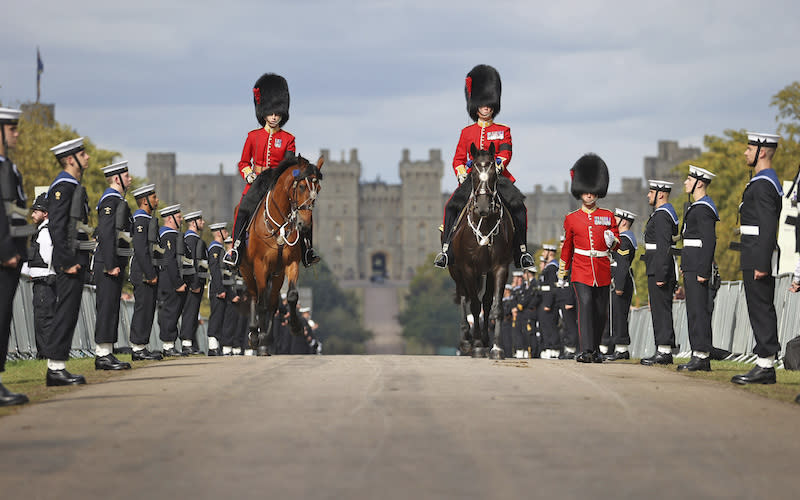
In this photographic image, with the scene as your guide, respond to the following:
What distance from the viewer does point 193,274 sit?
2073cm

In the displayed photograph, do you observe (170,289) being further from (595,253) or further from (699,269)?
(699,269)

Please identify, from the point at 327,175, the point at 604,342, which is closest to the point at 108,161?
the point at 604,342

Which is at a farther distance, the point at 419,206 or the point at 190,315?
the point at 419,206

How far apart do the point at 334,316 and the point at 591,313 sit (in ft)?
446

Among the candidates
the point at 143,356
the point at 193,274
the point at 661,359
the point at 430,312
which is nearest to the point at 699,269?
the point at 661,359

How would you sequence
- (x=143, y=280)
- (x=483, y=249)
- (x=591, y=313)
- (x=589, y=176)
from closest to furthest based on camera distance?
(x=591, y=313) < (x=483, y=249) < (x=143, y=280) < (x=589, y=176)

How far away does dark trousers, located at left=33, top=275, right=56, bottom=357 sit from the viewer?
17.1 metres

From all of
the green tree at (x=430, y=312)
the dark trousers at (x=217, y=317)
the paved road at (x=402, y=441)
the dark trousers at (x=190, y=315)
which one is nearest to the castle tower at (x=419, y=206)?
the green tree at (x=430, y=312)

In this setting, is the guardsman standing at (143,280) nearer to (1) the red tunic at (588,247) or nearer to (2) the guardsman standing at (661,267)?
(1) the red tunic at (588,247)

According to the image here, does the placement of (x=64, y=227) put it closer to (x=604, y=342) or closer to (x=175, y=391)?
(x=175, y=391)

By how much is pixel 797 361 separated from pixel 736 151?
46.0 metres

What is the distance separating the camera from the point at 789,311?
18234 millimetres

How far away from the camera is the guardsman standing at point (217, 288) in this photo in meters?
23.6

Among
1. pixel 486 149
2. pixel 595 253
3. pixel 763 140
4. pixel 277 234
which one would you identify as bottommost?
pixel 595 253
